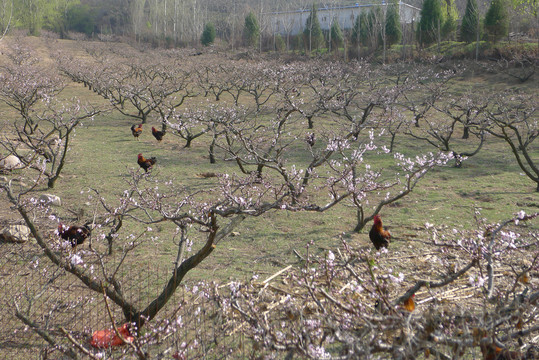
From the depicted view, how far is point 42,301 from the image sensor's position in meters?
5.07

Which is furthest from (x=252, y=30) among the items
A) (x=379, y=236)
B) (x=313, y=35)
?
(x=379, y=236)

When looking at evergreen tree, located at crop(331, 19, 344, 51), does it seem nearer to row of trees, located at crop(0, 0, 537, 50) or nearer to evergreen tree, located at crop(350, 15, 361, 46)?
row of trees, located at crop(0, 0, 537, 50)

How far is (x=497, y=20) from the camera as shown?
30.4 m

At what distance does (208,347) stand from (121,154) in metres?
9.84

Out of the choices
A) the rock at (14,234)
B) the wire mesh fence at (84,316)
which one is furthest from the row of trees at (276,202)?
the rock at (14,234)

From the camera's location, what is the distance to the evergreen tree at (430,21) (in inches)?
1330

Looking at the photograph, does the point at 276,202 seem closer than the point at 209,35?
Yes

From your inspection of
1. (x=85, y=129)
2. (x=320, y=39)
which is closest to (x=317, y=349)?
(x=85, y=129)

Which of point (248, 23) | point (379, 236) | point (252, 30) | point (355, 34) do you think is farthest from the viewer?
point (248, 23)

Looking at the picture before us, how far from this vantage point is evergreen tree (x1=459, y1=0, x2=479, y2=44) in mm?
32438

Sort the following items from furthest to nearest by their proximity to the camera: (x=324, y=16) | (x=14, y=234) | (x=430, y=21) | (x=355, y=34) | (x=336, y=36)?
1. (x=324, y=16)
2. (x=355, y=34)
3. (x=336, y=36)
4. (x=430, y=21)
5. (x=14, y=234)

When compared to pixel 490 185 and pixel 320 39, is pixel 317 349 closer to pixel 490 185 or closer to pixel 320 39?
pixel 490 185

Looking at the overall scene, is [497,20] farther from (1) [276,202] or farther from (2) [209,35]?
(1) [276,202]

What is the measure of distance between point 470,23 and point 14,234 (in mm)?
34311
